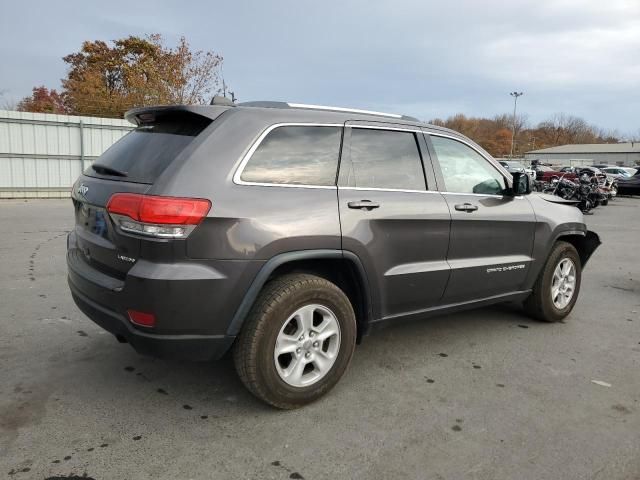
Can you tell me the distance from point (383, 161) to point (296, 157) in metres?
0.71

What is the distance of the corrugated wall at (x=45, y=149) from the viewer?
15805mm

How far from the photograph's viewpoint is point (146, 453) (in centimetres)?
262

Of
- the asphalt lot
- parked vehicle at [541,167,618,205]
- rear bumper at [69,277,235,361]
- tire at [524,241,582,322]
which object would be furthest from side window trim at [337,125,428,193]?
parked vehicle at [541,167,618,205]

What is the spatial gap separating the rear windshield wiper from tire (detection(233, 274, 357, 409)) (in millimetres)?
1099

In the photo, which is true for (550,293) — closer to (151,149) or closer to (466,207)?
(466,207)

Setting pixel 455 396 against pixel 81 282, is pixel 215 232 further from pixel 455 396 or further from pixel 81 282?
pixel 455 396

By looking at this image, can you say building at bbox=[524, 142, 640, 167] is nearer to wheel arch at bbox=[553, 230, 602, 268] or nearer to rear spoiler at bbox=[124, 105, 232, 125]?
wheel arch at bbox=[553, 230, 602, 268]

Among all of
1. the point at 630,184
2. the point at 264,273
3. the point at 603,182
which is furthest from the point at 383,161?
the point at 630,184

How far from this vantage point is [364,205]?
10.7ft

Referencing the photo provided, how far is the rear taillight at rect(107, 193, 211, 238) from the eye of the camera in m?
2.63

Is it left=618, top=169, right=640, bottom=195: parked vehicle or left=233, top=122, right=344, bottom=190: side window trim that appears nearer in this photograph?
left=233, top=122, right=344, bottom=190: side window trim

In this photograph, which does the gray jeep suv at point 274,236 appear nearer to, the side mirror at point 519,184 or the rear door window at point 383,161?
the rear door window at point 383,161

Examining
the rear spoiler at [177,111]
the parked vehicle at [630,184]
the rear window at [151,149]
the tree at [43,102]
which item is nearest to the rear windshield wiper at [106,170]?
the rear window at [151,149]

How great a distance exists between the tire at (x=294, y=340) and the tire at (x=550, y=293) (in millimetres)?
2342
